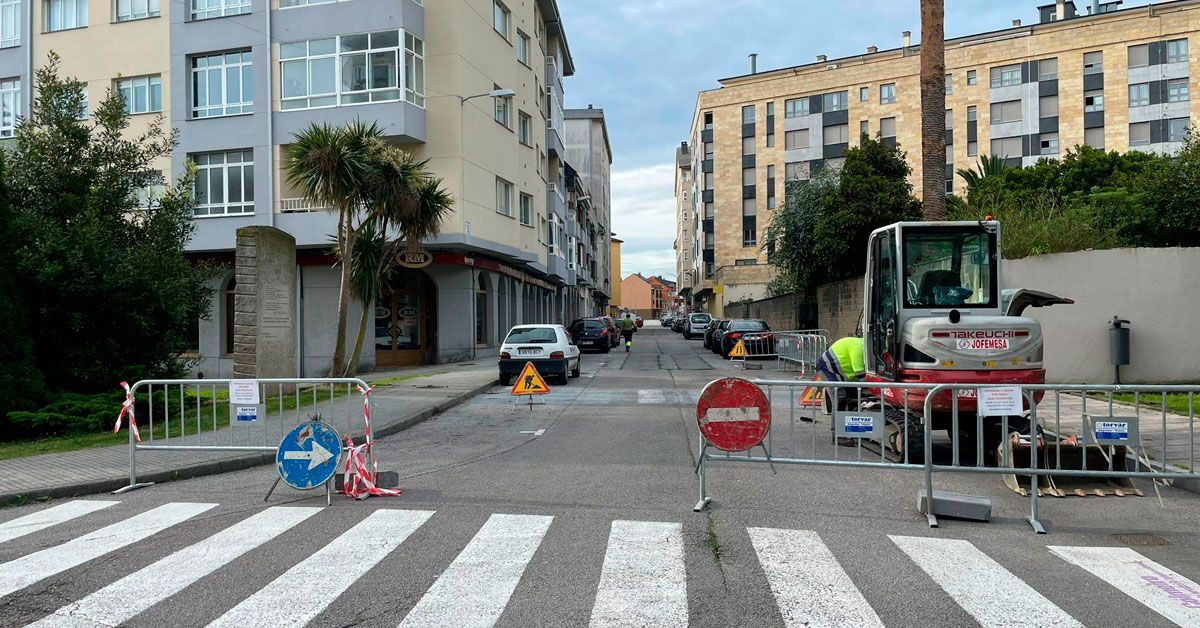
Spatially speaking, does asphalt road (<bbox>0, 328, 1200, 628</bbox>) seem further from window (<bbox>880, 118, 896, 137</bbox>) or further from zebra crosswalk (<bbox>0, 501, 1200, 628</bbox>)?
window (<bbox>880, 118, 896, 137</bbox>)

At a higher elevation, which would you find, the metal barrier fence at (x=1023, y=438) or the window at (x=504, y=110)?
the window at (x=504, y=110)

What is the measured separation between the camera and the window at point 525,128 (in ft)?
110

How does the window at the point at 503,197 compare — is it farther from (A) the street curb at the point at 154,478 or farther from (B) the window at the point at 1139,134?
(B) the window at the point at 1139,134

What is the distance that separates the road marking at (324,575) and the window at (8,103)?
30.6 metres

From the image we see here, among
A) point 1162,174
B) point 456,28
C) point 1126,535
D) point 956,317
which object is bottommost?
point 1126,535

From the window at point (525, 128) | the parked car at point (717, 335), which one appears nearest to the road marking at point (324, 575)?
the parked car at point (717, 335)

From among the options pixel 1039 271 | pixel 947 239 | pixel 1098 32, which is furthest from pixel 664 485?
pixel 1098 32

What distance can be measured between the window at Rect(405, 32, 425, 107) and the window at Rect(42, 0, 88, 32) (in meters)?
12.8

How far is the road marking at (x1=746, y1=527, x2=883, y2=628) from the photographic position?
4.25 m

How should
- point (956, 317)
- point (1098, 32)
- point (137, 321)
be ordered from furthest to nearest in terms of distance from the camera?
point (1098, 32) → point (137, 321) → point (956, 317)

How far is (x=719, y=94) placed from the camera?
66188 millimetres

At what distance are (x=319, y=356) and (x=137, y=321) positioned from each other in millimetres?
15869

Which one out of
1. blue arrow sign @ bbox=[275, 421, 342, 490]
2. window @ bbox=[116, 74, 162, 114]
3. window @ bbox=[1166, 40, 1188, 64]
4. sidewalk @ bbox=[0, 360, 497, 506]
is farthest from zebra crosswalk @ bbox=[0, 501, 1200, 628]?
window @ bbox=[1166, 40, 1188, 64]

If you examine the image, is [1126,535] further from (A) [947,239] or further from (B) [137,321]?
(B) [137,321]
